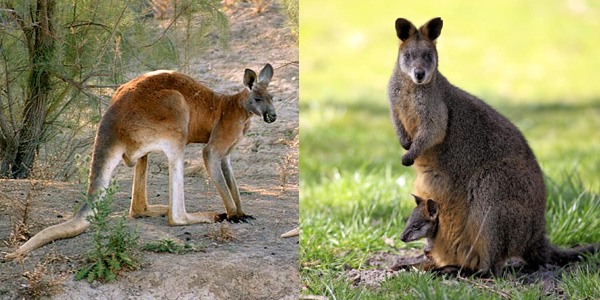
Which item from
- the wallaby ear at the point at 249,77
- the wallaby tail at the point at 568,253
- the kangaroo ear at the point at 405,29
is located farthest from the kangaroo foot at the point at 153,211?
the wallaby tail at the point at 568,253

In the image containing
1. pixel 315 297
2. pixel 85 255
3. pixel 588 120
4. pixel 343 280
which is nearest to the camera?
pixel 85 255

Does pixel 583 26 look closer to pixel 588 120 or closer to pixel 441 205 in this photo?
pixel 588 120

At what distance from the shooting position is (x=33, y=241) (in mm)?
4527

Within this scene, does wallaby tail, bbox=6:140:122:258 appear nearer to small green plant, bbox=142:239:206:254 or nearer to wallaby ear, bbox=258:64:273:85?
small green plant, bbox=142:239:206:254

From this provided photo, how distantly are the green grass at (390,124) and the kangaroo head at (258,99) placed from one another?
1.09 meters

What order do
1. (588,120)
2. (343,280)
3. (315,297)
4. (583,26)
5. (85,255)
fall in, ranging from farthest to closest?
(583,26) < (588,120) < (343,280) < (315,297) < (85,255)

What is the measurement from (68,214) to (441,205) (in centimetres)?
234

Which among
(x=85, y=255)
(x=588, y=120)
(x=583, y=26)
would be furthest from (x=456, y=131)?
(x=583, y=26)

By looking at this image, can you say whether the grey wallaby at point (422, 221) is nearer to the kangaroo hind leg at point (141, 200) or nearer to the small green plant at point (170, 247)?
the small green plant at point (170, 247)

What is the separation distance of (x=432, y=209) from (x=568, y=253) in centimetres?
117

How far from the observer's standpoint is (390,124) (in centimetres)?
1107

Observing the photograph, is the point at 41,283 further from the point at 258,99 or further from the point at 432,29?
the point at 432,29

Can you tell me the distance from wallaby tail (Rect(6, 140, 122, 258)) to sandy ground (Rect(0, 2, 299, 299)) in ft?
0.17

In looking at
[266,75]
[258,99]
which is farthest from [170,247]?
[266,75]
